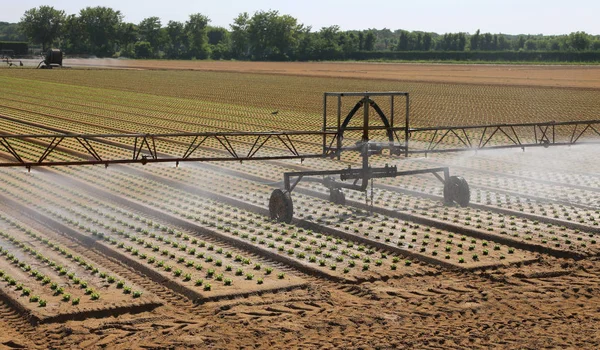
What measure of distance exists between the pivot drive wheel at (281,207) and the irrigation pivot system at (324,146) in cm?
2

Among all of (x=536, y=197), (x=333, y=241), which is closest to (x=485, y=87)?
(x=536, y=197)

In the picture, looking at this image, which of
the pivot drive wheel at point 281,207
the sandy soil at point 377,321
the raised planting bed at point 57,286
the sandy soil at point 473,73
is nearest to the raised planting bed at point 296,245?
the pivot drive wheel at point 281,207

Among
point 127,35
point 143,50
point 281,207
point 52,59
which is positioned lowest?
point 143,50

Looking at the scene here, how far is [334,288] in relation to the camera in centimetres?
1258

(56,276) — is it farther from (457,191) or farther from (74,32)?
(74,32)

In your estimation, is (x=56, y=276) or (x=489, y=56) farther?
(x=489, y=56)

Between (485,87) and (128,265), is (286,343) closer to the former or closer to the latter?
(128,265)

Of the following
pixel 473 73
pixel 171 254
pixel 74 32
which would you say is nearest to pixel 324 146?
pixel 171 254

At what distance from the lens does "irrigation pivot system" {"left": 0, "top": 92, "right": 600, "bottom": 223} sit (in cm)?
1800

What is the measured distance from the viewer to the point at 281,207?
55.7ft

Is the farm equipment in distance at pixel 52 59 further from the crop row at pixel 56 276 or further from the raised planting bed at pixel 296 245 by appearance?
the crop row at pixel 56 276

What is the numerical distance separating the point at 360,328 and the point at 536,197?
10.2 meters

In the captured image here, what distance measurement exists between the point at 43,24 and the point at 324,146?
624 ft

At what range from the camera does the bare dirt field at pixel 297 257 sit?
10.7m
